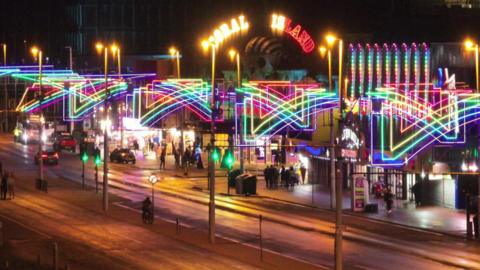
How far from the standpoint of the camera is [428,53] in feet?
198

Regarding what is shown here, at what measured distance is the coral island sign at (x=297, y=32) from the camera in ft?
244

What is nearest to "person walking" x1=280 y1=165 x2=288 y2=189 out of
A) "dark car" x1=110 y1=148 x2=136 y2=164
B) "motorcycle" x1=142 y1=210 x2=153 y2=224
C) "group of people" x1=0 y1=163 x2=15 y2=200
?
"group of people" x1=0 y1=163 x2=15 y2=200

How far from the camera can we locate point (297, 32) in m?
74.8

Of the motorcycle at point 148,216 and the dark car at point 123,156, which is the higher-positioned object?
the dark car at point 123,156

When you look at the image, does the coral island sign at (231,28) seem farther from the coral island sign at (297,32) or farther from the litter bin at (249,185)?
the litter bin at (249,185)

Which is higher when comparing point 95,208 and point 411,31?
point 411,31

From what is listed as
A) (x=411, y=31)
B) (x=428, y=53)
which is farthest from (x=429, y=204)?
(x=411, y=31)

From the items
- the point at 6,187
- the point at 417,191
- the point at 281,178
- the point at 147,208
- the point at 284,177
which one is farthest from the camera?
the point at 281,178

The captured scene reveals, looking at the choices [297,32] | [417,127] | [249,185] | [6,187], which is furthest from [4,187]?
[297,32]

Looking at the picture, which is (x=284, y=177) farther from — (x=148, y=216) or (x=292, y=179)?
(x=148, y=216)

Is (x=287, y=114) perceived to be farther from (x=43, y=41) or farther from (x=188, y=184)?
(x=43, y=41)

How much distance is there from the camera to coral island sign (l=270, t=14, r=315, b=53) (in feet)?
244

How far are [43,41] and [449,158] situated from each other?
11846 cm

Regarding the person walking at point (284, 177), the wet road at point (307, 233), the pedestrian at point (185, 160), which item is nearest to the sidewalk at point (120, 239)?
the wet road at point (307, 233)
